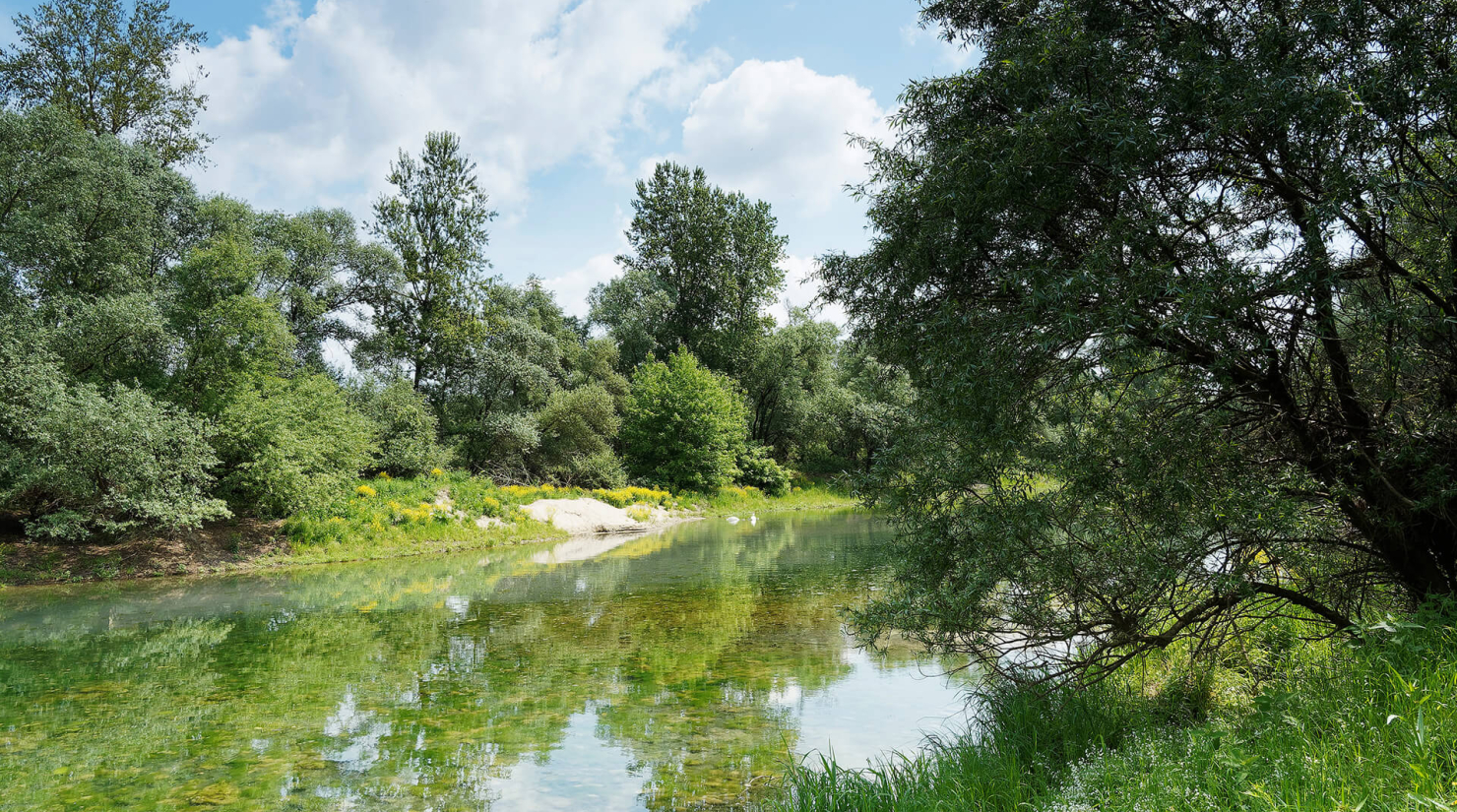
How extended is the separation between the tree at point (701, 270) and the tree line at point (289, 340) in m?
0.14

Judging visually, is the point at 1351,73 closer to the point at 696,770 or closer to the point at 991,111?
the point at 991,111

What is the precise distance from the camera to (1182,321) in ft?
14.8

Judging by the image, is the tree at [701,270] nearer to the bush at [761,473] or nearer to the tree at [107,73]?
the bush at [761,473]

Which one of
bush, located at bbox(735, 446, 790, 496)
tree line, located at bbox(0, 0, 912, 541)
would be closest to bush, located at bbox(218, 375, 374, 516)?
tree line, located at bbox(0, 0, 912, 541)

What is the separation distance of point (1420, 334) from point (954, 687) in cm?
540

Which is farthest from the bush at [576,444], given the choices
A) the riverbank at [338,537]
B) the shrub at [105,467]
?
the shrub at [105,467]

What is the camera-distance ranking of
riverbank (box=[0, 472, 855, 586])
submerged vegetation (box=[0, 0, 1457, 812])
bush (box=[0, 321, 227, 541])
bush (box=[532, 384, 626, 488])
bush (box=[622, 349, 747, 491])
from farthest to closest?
bush (box=[622, 349, 747, 491])
bush (box=[532, 384, 626, 488])
riverbank (box=[0, 472, 855, 586])
bush (box=[0, 321, 227, 541])
submerged vegetation (box=[0, 0, 1457, 812])

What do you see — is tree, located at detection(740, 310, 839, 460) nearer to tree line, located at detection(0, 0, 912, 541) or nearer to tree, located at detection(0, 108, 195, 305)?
tree line, located at detection(0, 0, 912, 541)

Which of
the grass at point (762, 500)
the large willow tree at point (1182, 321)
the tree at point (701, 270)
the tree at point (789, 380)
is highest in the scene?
the tree at point (701, 270)

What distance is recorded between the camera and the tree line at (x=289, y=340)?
640 inches

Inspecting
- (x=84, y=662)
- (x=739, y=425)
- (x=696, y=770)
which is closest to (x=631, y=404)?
(x=739, y=425)

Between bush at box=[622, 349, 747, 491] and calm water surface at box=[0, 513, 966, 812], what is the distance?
74.4 ft

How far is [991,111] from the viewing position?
636 cm

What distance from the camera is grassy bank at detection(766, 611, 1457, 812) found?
3262 mm
